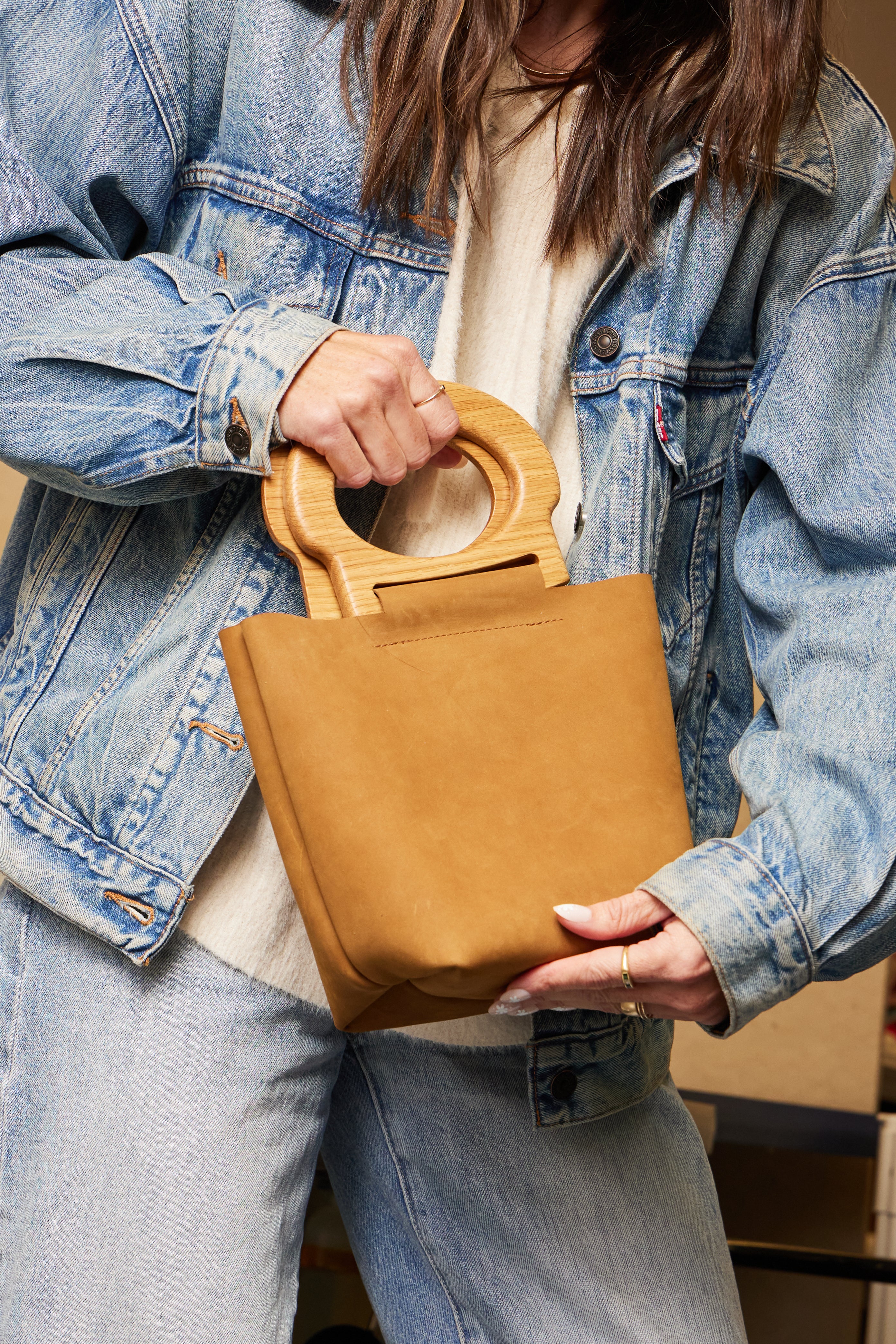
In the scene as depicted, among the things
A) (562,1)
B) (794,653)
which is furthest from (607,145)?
(794,653)

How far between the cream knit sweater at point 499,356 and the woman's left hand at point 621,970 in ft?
0.58

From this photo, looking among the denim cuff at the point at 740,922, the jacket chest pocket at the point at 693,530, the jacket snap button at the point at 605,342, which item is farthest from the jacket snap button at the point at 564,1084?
the jacket snap button at the point at 605,342

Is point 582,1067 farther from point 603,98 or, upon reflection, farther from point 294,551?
point 603,98

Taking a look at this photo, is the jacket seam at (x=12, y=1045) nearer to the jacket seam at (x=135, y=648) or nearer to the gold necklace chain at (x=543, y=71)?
the jacket seam at (x=135, y=648)

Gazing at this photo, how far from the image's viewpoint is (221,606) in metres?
0.75

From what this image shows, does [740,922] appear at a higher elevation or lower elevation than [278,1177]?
higher

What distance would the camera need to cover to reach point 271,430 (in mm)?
666

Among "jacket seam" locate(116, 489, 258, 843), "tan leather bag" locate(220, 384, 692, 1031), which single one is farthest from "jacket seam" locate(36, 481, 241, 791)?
"tan leather bag" locate(220, 384, 692, 1031)

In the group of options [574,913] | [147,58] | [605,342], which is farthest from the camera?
[605,342]

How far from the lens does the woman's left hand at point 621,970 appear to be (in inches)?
24.7

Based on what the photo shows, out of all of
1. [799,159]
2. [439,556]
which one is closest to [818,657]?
[439,556]

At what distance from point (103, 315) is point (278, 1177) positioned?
61 cm

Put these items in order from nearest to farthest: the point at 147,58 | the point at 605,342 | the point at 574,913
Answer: the point at 574,913
the point at 147,58
the point at 605,342

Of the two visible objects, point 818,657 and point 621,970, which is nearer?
point 621,970
